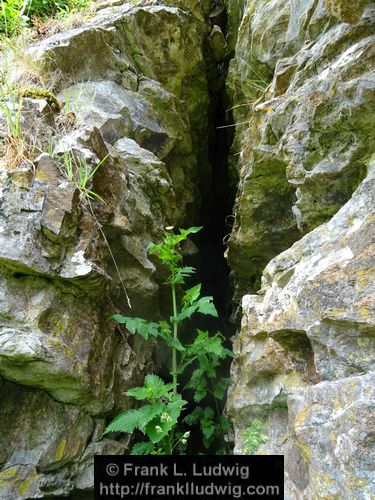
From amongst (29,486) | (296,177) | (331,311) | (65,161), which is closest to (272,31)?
(296,177)

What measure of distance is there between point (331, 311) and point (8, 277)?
247cm

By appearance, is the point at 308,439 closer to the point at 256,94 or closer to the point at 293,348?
the point at 293,348

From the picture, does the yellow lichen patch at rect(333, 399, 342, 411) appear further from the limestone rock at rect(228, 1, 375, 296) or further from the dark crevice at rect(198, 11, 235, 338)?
the dark crevice at rect(198, 11, 235, 338)

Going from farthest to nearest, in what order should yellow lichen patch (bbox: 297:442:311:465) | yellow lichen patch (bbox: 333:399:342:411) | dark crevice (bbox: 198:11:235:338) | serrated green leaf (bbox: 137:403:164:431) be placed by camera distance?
dark crevice (bbox: 198:11:235:338) < serrated green leaf (bbox: 137:403:164:431) < yellow lichen patch (bbox: 297:442:311:465) < yellow lichen patch (bbox: 333:399:342:411)

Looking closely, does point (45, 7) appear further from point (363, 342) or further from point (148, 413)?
point (363, 342)

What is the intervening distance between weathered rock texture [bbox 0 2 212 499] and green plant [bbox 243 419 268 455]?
1282mm

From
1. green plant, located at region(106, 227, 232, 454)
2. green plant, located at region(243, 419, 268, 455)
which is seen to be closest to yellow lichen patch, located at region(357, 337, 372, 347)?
green plant, located at region(106, 227, 232, 454)

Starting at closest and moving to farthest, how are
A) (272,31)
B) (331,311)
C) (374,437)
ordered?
(374,437) < (331,311) < (272,31)

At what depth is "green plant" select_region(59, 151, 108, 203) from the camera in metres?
3.39

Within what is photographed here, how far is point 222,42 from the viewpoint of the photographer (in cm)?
708

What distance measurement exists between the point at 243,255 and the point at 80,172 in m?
2.54

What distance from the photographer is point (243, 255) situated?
16.6 feet

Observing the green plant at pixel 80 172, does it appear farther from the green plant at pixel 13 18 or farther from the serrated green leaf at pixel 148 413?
the green plant at pixel 13 18

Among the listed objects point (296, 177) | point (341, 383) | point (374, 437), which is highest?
point (296, 177)
